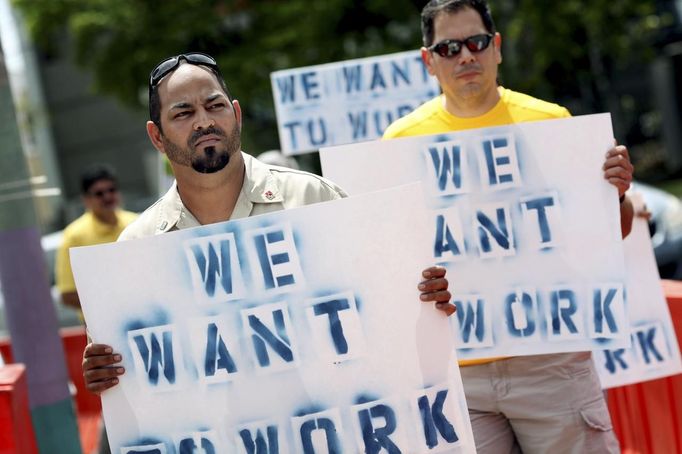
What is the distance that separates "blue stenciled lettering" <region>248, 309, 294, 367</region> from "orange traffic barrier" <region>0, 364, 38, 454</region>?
1416 millimetres

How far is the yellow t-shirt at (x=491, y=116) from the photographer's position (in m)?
4.25

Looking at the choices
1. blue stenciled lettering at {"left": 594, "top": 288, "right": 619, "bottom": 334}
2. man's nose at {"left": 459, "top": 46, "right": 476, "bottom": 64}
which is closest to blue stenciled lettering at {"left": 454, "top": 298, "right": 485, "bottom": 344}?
blue stenciled lettering at {"left": 594, "top": 288, "right": 619, "bottom": 334}

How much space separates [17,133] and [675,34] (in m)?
23.0

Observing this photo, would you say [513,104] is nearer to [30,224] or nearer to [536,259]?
[536,259]

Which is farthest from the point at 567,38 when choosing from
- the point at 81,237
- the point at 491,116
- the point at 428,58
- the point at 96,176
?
the point at 491,116

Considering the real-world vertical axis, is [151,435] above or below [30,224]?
below

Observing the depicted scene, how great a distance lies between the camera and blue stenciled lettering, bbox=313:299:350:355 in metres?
3.22

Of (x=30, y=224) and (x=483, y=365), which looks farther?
(x=30, y=224)

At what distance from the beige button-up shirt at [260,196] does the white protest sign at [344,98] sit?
3.36 meters

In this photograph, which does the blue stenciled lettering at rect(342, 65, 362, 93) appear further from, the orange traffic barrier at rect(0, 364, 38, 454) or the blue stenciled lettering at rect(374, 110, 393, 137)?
the orange traffic barrier at rect(0, 364, 38, 454)

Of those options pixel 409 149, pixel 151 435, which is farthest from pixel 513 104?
pixel 151 435

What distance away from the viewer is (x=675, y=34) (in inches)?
Answer: 1051

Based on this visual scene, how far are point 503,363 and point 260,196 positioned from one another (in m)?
1.28

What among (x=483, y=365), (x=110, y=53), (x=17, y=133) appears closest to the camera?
(x=483, y=365)
